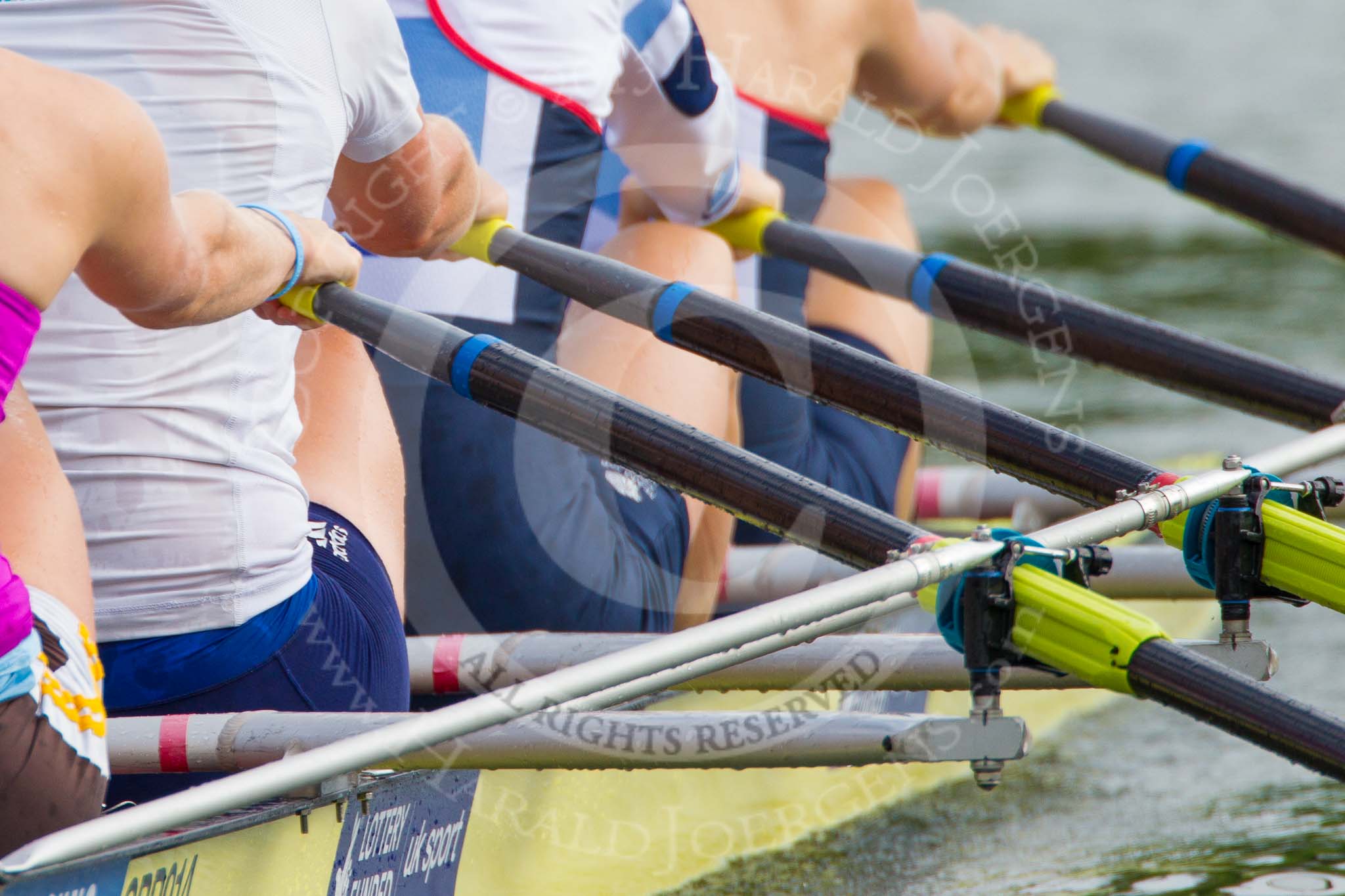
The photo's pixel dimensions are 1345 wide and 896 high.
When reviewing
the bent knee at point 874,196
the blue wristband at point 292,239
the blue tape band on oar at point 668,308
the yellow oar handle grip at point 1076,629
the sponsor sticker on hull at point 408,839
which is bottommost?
the sponsor sticker on hull at point 408,839

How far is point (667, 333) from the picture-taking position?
201 cm

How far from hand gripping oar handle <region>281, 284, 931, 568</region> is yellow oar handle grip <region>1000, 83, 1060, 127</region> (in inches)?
88.9

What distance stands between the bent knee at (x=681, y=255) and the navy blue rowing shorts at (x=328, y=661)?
746 millimetres

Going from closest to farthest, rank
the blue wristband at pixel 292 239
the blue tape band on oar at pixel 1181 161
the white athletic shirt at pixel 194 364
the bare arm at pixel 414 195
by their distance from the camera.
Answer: the white athletic shirt at pixel 194 364 → the blue wristband at pixel 292 239 → the bare arm at pixel 414 195 → the blue tape band on oar at pixel 1181 161

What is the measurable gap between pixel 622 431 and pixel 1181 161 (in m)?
1.96

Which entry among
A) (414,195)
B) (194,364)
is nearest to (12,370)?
(194,364)

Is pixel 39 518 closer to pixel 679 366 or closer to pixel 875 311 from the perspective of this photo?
pixel 679 366

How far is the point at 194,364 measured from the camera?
5.29ft

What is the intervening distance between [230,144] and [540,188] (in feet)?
2.66

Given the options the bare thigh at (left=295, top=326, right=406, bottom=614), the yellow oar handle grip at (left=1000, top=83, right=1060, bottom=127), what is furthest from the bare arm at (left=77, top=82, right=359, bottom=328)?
the yellow oar handle grip at (left=1000, top=83, right=1060, bottom=127)

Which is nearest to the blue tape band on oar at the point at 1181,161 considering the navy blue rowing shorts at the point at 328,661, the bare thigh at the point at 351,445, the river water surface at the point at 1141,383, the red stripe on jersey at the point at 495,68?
the river water surface at the point at 1141,383

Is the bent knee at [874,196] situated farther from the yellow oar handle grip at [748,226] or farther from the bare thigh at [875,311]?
the yellow oar handle grip at [748,226]

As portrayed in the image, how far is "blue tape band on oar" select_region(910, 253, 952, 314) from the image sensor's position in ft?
8.01

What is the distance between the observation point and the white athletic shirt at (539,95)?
2254 millimetres
